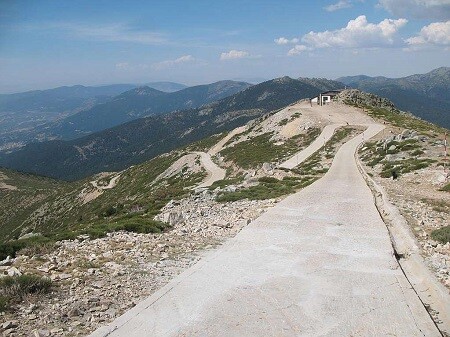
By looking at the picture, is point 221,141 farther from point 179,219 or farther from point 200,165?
point 179,219

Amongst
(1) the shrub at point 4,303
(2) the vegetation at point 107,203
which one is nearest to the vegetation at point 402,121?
(2) the vegetation at point 107,203

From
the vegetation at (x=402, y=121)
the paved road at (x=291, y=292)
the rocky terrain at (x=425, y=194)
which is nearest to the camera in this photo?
the paved road at (x=291, y=292)

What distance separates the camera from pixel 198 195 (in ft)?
109

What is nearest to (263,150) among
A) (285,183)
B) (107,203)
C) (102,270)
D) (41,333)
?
(107,203)

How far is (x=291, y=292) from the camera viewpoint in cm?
998

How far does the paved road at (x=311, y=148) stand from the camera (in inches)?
2055

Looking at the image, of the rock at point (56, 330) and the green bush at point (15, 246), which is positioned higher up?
the rock at point (56, 330)

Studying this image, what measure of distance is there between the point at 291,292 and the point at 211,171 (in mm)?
62636

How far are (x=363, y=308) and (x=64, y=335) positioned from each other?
21.2ft

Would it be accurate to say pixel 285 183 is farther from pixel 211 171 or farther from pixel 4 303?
pixel 211 171

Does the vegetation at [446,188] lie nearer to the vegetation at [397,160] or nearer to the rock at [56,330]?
the vegetation at [397,160]

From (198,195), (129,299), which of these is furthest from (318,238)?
(198,195)

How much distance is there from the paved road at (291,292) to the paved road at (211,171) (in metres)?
41.0

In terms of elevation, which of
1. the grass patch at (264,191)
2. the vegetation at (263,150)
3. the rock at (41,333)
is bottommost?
the vegetation at (263,150)
